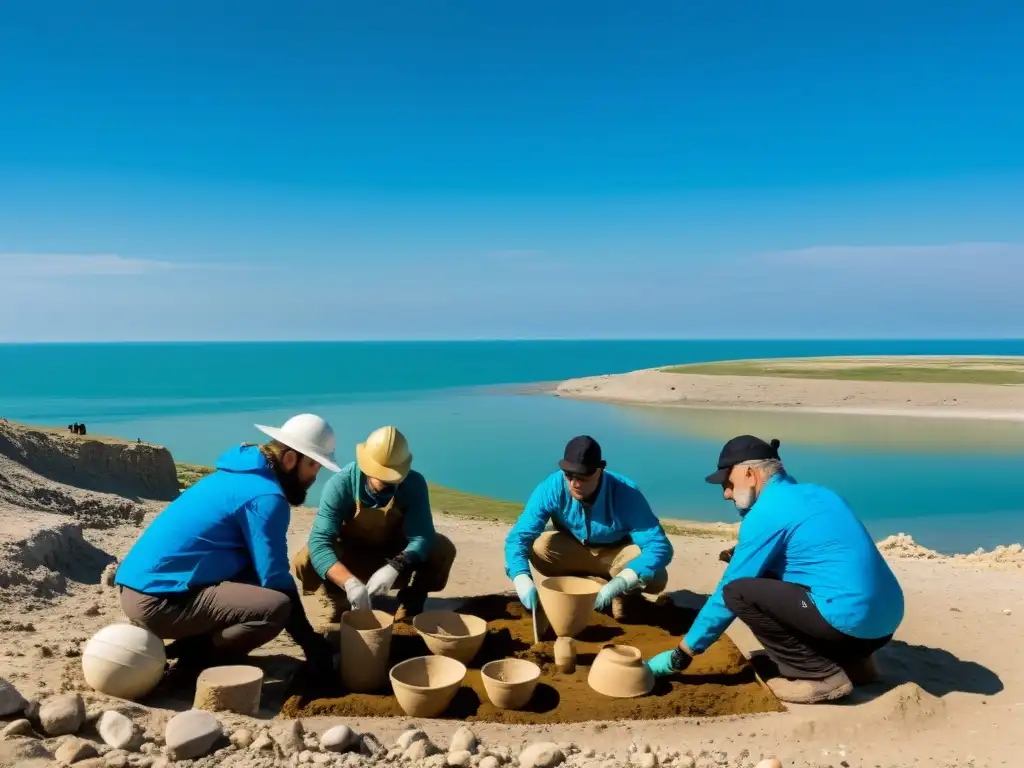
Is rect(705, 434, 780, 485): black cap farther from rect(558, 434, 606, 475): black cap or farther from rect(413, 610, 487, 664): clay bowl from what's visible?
rect(413, 610, 487, 664): clay bowl

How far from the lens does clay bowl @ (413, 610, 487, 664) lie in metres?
3.83

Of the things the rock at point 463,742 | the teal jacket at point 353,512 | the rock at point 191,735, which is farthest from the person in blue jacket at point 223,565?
the rock at point 463,742

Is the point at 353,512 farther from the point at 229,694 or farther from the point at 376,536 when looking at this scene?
the point at 229,694

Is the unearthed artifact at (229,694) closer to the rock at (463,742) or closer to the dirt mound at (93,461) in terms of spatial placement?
the rock at (463,742)

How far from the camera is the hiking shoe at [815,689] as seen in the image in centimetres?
360

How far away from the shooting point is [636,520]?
4703 millimetres

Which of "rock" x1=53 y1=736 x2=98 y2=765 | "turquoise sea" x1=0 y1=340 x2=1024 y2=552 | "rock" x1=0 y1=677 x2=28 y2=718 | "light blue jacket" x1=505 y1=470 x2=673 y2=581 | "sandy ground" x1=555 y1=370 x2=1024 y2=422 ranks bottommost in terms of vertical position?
"turquoise sea" x1=0 y1=340 x2=1024 y2=552

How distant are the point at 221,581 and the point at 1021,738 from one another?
3.72m

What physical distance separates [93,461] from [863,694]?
9052 millimetres

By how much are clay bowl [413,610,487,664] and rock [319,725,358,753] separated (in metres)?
0.91

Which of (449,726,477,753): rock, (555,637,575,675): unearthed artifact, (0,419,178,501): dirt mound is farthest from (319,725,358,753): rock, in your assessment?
(0,419,178,501): dirt mound

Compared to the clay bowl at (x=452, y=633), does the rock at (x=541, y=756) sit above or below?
below

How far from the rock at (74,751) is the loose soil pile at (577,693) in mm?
852

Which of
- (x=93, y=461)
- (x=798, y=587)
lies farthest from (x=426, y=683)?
(x=93, y=461)
